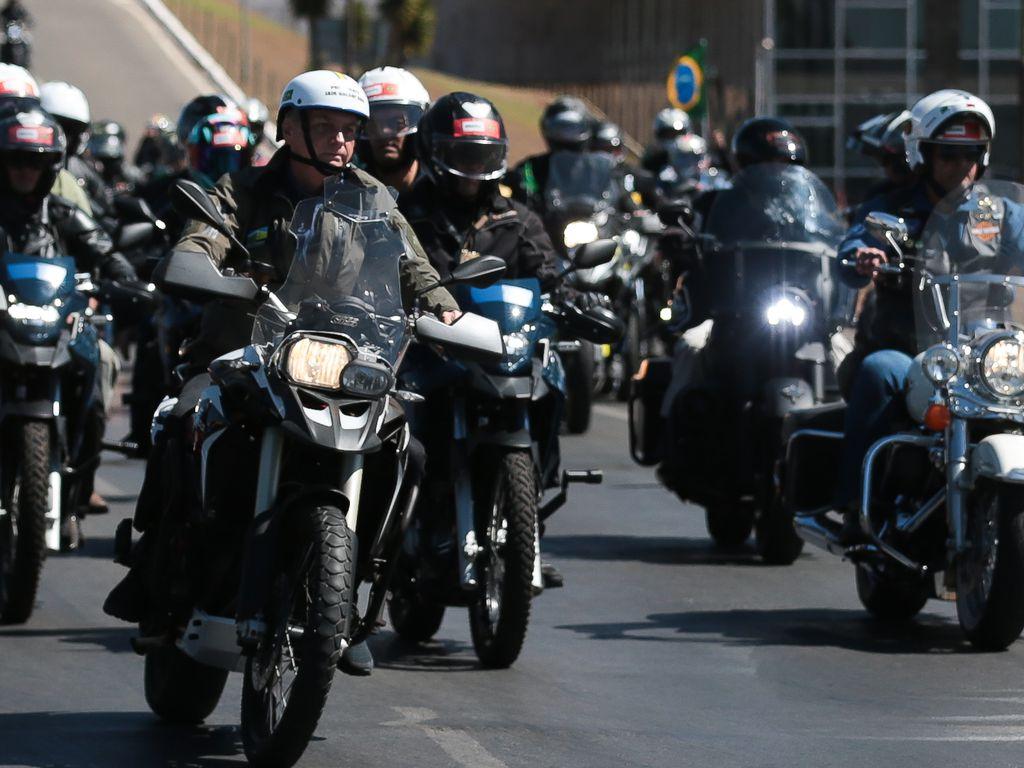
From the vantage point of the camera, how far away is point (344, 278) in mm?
6840

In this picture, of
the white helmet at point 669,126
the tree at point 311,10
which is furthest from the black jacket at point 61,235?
the tree at point 311,10

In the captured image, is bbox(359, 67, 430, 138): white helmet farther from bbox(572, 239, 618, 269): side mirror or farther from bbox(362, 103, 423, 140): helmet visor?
bbox(572, 239, 618, 269): side mirror

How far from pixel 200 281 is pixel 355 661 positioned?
1.09m

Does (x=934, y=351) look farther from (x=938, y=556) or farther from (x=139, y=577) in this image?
(x=139, y=577)

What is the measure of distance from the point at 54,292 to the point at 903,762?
13.9 feet

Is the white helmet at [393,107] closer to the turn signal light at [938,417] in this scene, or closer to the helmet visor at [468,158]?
the helmet visor at [468,158]

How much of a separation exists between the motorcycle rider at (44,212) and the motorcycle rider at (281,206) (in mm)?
2716

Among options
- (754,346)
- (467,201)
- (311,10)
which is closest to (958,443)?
(467,201)

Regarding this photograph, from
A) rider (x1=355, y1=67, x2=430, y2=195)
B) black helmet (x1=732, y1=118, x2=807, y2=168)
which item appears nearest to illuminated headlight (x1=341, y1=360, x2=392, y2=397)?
rider (x1=355, y1=67, x2=430, y2=195)

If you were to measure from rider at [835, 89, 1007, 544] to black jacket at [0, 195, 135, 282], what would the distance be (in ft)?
9.99

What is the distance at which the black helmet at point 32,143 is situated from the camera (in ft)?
34.0

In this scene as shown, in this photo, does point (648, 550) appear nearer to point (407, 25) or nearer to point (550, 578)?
point (550, 578)

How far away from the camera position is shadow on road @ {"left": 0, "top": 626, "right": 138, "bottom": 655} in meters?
9.33

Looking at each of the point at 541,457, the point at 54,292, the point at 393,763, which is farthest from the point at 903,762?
the point at 54,292
